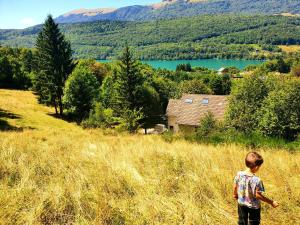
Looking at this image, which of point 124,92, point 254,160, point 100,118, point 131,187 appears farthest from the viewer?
point 100,118

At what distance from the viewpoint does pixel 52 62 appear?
59562 millimetres

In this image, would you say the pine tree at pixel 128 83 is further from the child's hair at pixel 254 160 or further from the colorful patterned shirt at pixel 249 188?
the child's hair at pixel 254 160

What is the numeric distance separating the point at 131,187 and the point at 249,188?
7.17 feet

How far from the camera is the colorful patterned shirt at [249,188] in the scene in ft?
14.7

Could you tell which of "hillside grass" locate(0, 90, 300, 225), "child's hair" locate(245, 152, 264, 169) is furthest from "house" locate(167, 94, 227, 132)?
"child's hair" locate(245, 152, 264, 169)

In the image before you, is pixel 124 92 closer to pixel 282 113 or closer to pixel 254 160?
pixel 282 113

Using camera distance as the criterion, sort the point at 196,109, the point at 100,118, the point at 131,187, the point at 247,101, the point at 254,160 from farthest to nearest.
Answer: the point at 196,109
the point at 100,118
the point at 247,101
the point at 131,187
the point at 254,160

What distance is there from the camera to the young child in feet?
14.6

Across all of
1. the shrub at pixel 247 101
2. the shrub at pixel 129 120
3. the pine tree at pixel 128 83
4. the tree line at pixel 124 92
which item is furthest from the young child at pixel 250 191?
the pine tree at pixel 128 83

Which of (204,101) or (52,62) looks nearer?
(204,101)

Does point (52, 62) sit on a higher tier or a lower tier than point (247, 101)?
higher

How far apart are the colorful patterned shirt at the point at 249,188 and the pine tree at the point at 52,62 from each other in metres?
58.4

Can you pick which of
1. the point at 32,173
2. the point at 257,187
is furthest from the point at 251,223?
the point at 32,173

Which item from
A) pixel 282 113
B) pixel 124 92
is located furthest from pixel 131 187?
pixel 124 92
